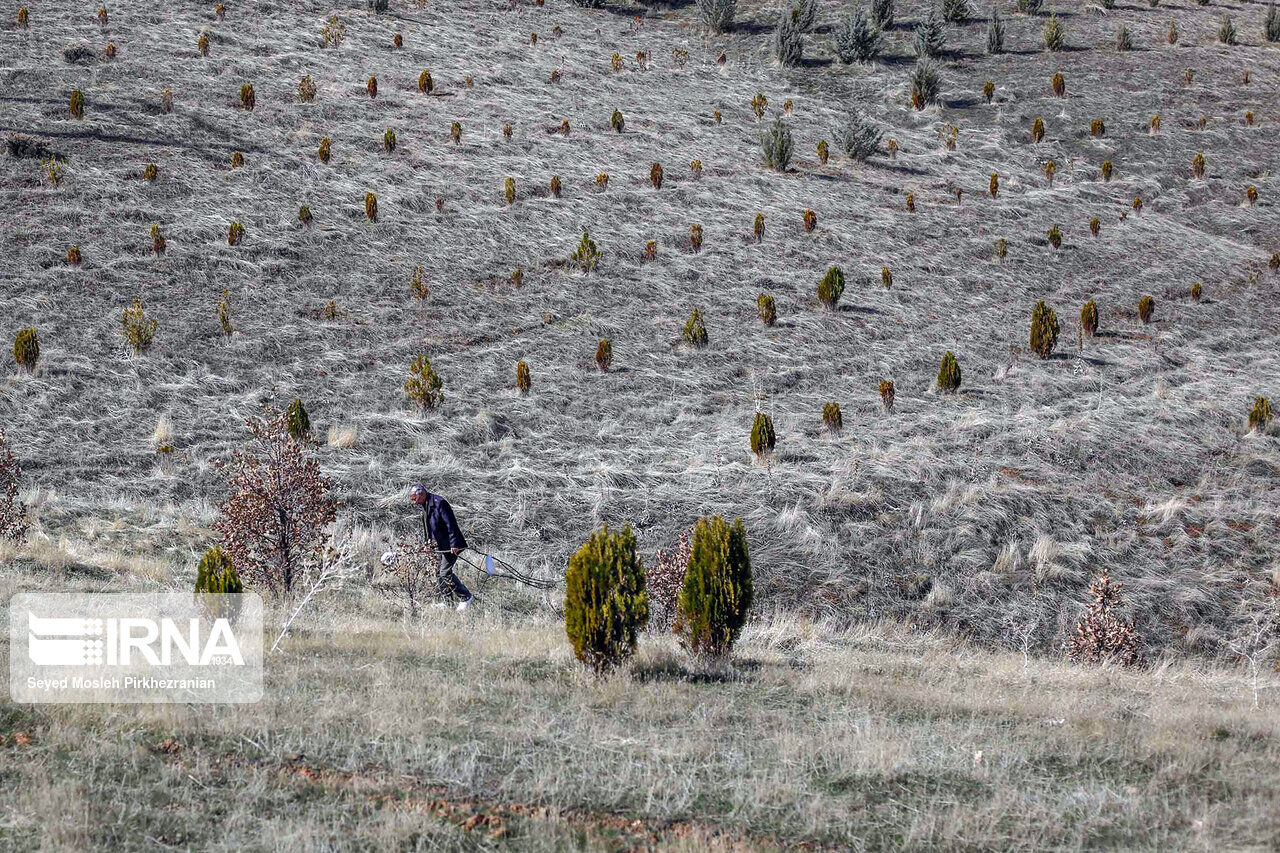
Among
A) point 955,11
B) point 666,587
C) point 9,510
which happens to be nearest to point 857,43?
point 955,11

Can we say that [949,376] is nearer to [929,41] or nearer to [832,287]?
[832,287]

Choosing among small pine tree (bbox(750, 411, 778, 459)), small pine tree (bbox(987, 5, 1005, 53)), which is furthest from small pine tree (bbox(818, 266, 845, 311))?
small pine tree (bbox(987, 5, 1005, 53))

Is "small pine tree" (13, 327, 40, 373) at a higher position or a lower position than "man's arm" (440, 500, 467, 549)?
higher

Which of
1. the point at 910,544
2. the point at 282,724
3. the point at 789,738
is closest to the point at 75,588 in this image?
the point at 282,724

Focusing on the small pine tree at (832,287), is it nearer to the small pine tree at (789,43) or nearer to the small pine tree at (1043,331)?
the small pine tree at (1043,331)

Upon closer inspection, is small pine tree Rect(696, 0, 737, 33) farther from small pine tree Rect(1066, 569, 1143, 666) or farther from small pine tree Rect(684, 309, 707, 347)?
small pine tree Rect(1066, 569, 1143, 666)

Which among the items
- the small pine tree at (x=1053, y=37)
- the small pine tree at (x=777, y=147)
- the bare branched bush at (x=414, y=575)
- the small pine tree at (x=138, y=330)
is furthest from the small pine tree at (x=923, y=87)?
the bare branched bush at (x=414, y=575)

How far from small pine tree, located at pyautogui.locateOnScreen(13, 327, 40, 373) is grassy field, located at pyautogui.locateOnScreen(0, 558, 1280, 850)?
1183cm

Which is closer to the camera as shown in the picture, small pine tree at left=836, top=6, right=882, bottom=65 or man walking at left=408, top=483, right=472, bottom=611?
man walking at left=408, top=483, right=472, bottom=611

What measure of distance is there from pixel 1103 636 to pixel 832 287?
1221cm

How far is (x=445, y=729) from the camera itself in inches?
246

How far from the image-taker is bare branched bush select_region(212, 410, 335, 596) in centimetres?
1030
